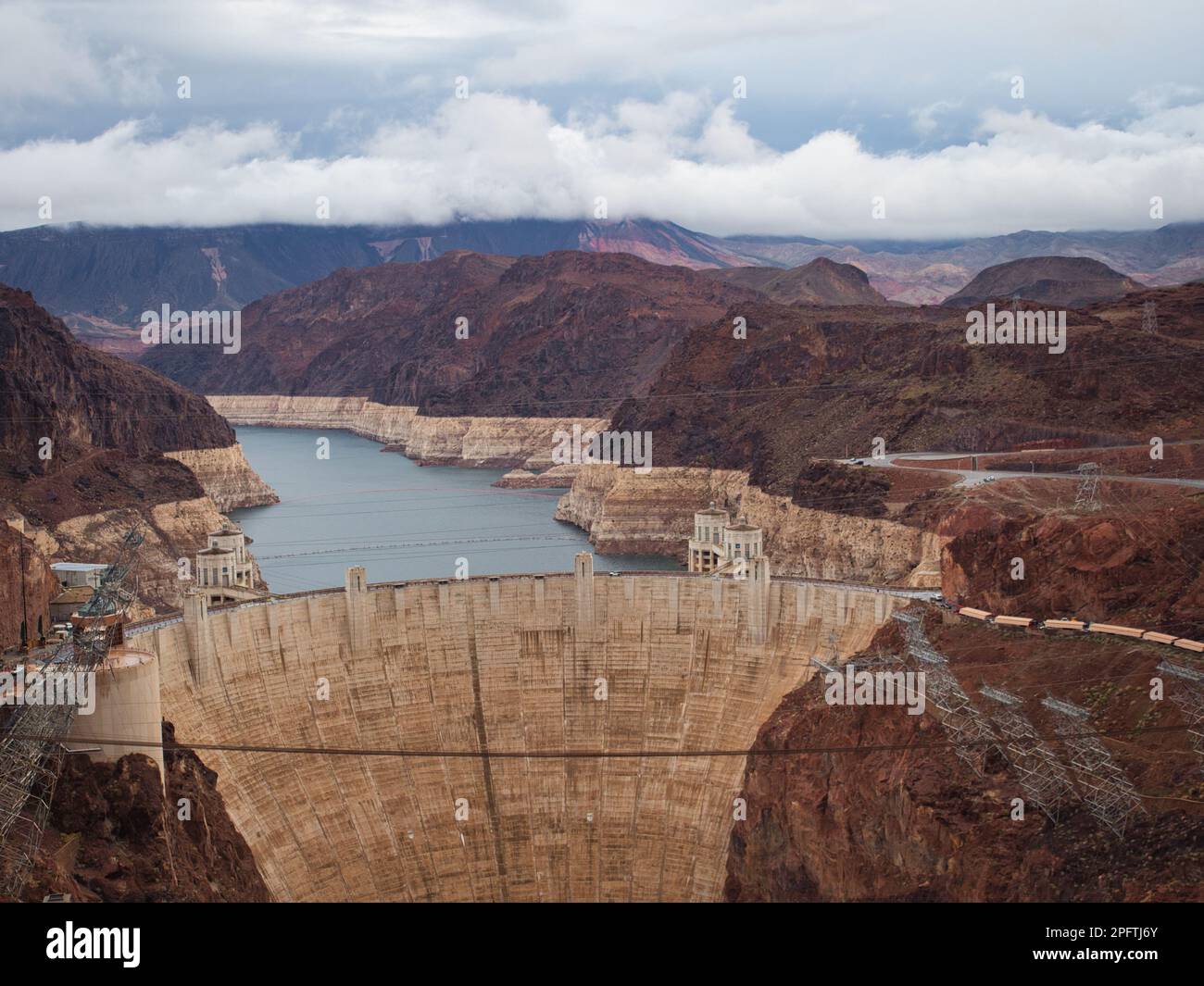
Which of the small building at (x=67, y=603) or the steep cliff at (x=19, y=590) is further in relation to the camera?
the small building at (x=67, y=603)

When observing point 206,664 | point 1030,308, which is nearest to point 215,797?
point 206,664

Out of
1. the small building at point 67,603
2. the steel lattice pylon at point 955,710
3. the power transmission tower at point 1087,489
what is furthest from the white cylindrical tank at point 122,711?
the power transmission tower at point 1087,489

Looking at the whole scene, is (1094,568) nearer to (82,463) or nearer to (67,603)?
(67,603)

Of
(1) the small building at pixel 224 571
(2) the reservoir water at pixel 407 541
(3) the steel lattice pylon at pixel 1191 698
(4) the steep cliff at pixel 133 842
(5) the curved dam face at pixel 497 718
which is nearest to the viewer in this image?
(4) the steep cliff at pixel 133 842

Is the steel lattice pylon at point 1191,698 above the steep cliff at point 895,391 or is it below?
below

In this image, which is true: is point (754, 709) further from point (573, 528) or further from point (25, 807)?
point (573, 528)

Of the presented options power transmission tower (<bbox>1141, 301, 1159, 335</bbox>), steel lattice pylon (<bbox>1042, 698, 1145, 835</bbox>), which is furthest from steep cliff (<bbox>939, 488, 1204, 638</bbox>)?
power transmission tower (<bbox>1141, 301, 1159, 335</bbox>)

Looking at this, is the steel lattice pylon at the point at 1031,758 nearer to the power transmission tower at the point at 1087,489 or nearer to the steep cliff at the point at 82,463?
the power transmission tower at the point at 1087,489
